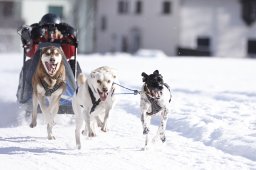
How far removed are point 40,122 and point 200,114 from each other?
270 cm

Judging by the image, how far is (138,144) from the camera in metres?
7.43

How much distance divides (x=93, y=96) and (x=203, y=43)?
3593 cm

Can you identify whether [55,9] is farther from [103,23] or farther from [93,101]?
[93,101]

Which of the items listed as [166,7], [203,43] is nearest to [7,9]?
[166,7]

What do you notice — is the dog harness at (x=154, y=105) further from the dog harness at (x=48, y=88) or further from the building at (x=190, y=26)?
the building at (x=190, y=26)

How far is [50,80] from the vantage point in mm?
7805

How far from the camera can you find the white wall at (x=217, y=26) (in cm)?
4181

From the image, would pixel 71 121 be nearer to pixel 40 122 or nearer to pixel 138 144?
pixel 40 122

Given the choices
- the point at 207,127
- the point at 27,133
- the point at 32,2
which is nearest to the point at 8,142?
the point at 27,133

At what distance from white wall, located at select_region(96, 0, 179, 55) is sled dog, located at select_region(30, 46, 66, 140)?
3473 centimetres

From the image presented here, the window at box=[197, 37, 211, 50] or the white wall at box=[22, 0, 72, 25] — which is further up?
the white wall at box=[22, 0, 72, 25]

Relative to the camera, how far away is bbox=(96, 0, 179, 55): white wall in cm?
4278

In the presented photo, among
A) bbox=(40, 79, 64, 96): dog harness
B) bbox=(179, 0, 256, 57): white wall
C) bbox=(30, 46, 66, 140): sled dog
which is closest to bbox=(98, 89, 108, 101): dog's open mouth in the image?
bbox=(30, 46, 66, 140): sled dog

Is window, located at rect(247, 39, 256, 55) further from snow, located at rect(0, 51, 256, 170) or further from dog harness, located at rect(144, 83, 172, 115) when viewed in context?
dog harness, located at rect(144, 83, 172, 115)
